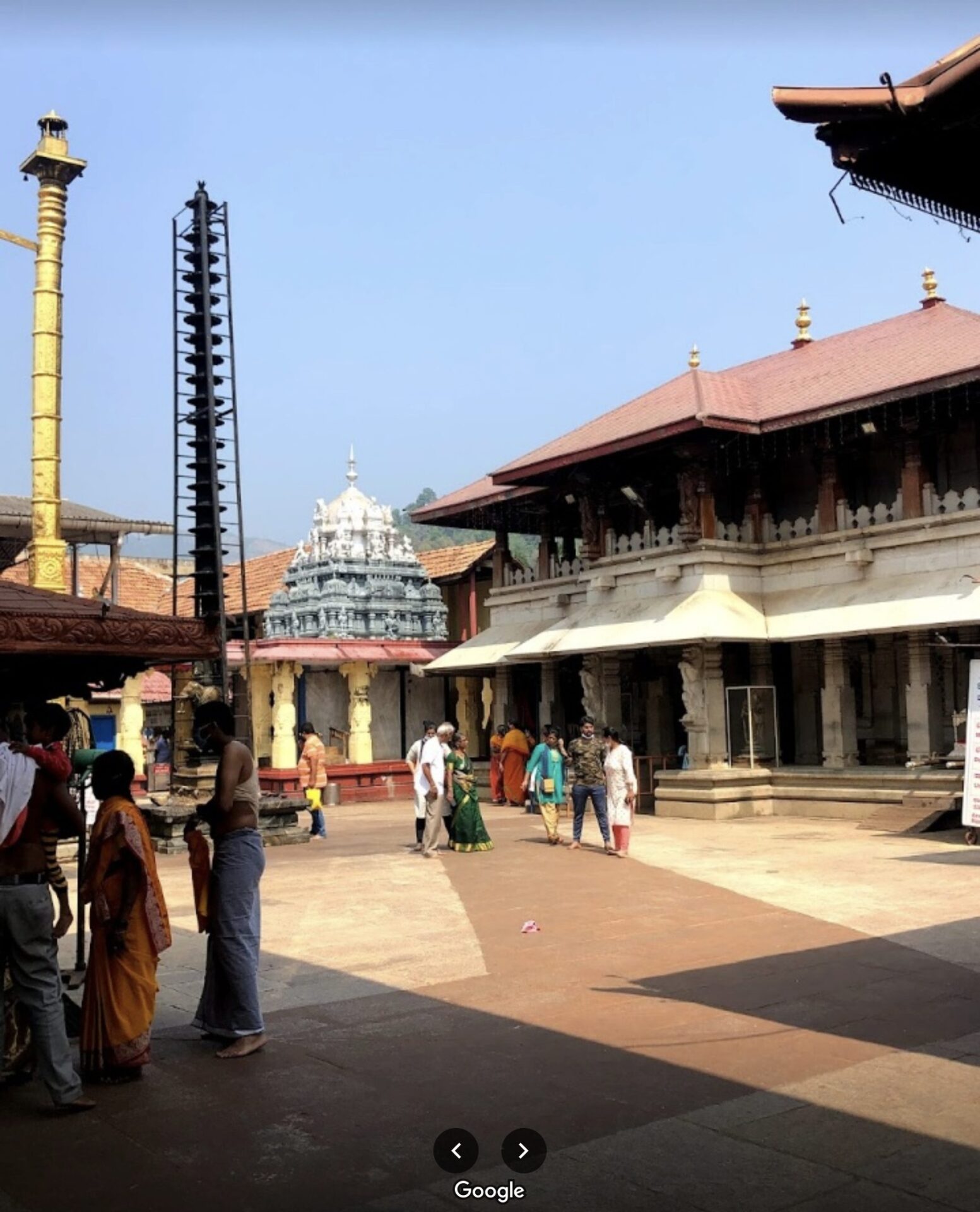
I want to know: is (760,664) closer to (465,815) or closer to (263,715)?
(465,815)

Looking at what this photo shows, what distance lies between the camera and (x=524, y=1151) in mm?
4484

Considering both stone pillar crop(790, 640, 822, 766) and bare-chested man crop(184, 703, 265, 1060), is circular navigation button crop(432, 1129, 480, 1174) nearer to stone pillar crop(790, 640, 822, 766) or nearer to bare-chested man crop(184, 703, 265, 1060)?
bare-chested man crop(184, 703, 265, 1060)

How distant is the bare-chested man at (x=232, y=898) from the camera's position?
19.7ft

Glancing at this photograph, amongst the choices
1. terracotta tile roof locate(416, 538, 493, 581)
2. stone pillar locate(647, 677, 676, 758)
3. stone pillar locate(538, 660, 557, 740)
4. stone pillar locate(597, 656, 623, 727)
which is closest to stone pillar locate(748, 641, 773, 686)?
stone pillar locate(597, 656, 623, 727)

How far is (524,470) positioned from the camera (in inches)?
889

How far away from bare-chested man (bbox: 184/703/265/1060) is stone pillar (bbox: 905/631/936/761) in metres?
13.2

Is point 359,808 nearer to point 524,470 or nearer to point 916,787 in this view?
point 524,470

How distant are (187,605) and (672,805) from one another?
658 inches

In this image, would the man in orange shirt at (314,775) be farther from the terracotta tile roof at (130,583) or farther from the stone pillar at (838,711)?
the terracotta tile roof at (130,583)

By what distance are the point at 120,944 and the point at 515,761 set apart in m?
17.1

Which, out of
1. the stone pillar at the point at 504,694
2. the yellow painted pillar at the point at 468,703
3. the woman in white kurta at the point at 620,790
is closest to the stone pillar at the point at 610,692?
the stone pillar at the point at 504,694

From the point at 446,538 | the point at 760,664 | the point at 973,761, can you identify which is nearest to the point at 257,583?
the point at 760,664

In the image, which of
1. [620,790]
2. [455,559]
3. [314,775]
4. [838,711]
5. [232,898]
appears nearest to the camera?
[232,898]

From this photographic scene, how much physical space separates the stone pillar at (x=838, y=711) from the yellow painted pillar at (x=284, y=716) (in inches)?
461
